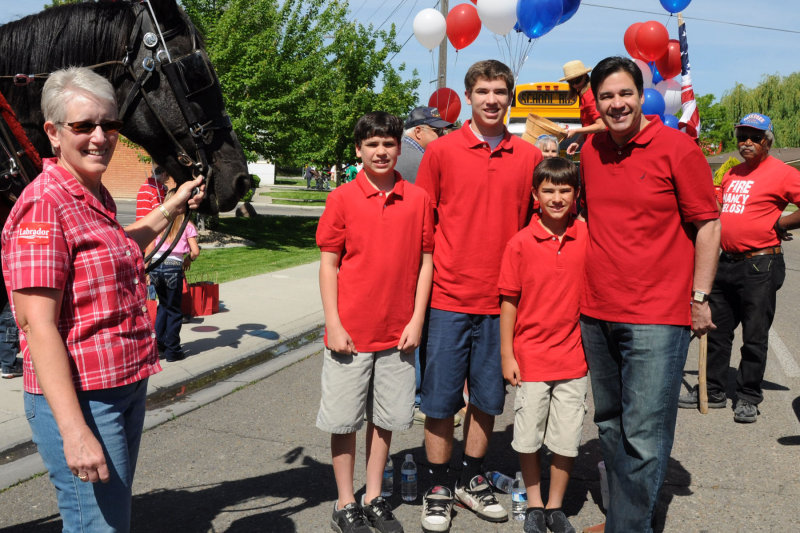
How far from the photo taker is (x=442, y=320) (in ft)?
11.5

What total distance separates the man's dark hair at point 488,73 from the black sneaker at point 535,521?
2202 mm

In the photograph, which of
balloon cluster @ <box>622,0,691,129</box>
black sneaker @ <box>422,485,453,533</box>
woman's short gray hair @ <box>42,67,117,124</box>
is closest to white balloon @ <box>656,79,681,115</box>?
balloon cluster @ <box>622,0,691,129</box>

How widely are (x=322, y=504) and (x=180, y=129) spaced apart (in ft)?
7.08

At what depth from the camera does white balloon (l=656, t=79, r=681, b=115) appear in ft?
26.6

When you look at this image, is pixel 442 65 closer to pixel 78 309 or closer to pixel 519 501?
pixel 519 501

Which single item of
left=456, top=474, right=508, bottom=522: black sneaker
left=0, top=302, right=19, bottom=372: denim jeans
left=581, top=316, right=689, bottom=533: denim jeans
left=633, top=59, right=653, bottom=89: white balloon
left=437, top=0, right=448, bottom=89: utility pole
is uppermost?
left=437, top=0, right=448, bottom=89: utility pole

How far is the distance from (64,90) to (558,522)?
9.63ft

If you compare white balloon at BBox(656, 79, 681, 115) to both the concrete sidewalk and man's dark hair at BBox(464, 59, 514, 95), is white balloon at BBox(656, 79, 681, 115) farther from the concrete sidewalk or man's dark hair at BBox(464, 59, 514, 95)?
man's dark hair at BBox(464, 59, 514, 95)

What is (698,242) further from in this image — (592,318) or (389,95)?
(389,95)

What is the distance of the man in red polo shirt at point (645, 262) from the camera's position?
292 centimetres

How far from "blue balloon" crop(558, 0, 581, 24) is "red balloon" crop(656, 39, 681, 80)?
166 centimetres

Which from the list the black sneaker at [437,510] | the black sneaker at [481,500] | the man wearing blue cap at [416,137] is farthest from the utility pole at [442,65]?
the black sneaker at [437,510]

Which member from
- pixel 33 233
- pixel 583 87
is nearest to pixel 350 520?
pixel 33 233

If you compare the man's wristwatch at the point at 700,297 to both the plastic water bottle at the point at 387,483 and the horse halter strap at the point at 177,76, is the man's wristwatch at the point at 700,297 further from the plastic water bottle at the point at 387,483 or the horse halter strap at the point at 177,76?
the horse halter strap at the point at 177,76
